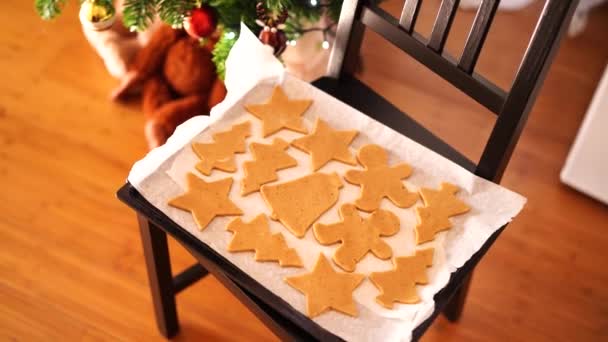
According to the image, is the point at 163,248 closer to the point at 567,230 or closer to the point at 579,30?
the point at 567,230

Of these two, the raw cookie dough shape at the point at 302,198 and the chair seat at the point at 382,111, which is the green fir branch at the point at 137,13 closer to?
the chair seat at the point at 382,111

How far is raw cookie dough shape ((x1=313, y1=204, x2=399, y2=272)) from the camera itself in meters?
Result: 0.87

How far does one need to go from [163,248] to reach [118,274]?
1.02 ft

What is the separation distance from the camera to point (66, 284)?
1298mm

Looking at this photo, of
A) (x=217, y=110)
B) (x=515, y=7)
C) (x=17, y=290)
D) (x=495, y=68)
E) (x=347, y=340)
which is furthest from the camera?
(x=515, y=7)

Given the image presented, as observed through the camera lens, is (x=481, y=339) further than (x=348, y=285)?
Yes

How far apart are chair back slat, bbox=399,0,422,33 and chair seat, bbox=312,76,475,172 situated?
14 centimetres

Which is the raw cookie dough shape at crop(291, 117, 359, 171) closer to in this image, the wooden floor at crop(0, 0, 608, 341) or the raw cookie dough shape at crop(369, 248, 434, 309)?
the raw cookie dough shape at crop(369, 248, 434, 309)

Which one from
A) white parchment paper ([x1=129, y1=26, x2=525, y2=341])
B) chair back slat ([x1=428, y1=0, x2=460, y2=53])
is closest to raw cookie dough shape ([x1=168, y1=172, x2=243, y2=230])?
white parchment paper ([x1=129, y1=26, x2=525, y2=341])

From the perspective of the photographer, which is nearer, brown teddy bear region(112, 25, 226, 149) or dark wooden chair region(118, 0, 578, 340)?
dark wooden chair region(118, 0, 578, 340)

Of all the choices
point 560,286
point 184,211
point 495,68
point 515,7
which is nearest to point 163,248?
point 184,211

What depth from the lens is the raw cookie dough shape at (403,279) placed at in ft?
2.75

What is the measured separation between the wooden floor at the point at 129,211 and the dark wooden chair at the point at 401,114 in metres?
0.18

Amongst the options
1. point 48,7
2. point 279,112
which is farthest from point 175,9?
point 279,112
